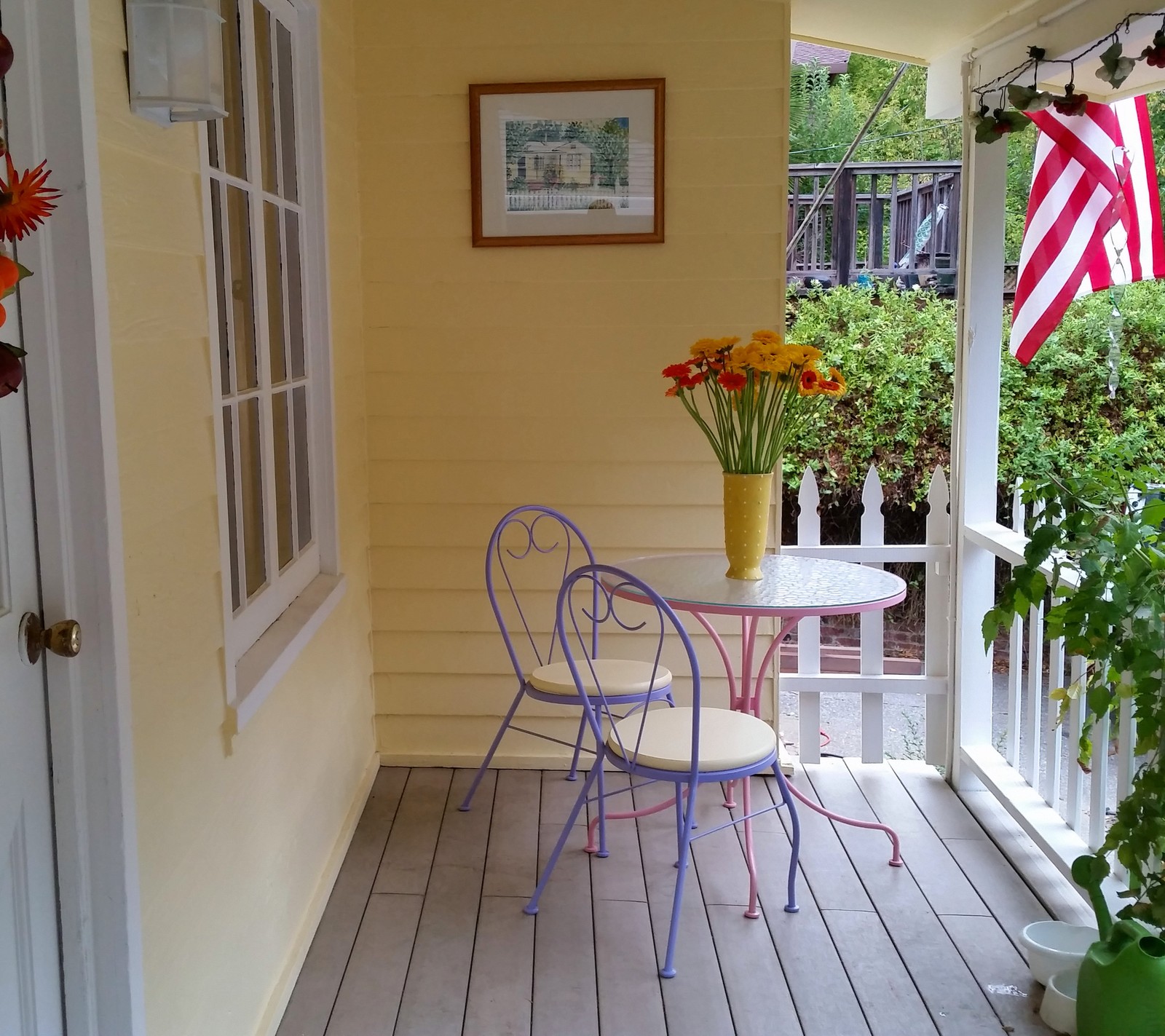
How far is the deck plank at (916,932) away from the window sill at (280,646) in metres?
1.56

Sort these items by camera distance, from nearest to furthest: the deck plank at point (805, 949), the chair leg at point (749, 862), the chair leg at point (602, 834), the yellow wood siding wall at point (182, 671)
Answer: the yellow wood siding wall at point (182, 671) < the deck plank at point (805, 949) < the chair leg at point (749, 862) < the chair leg at point (602, 834)

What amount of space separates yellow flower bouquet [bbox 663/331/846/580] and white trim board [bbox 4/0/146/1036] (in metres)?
1.74

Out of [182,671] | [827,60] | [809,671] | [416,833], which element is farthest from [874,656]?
[827,60]

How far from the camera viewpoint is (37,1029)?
5.10 feet

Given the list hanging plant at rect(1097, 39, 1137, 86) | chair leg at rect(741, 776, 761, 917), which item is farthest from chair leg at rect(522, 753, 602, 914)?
hanging plant at rect(1097, 39, 1137, 86)

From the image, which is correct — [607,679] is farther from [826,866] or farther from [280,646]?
[280,646]

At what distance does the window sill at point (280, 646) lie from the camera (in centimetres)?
226

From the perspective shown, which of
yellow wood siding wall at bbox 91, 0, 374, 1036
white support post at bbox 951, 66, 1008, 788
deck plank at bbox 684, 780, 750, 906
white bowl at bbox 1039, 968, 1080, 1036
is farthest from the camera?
white support post at bbox 951, 66, 1008, 788

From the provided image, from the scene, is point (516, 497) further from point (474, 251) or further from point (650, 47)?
point (650, 47)

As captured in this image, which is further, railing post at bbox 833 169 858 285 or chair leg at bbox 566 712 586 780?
railing post at bbox 833 169 858 285

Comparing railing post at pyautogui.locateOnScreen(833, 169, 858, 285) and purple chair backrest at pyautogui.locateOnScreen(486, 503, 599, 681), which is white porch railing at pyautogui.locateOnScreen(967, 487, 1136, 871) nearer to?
purple chair backrest at pyautogui.locateOnScreen(486, 503, 599, 681)

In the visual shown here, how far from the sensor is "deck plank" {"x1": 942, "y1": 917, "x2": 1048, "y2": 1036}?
2.46 m

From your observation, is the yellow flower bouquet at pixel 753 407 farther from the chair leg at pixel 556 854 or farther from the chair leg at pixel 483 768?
the chair leg at pixel 483 768

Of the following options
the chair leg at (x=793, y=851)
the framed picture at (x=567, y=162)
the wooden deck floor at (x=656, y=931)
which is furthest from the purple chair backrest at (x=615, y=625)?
the framed picture at (x=567, y=162)
